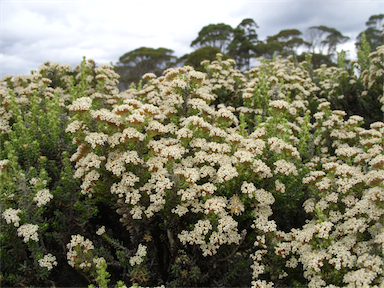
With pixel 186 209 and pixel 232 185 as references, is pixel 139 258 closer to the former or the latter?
pixel 186 209

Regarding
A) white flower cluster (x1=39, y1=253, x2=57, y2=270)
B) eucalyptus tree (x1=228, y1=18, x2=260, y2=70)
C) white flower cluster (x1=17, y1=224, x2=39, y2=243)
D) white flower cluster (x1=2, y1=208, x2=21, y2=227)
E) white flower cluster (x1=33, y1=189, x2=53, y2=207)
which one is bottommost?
white flower cluster (x1=39, y1=253, x2=57, y2=270)

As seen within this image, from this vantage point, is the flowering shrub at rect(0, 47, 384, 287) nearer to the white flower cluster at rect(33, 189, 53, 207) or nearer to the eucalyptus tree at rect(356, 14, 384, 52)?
the white flower cluster at rect(33, 189, 53, 207)

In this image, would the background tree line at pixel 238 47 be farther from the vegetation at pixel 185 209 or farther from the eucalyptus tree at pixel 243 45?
the vegetation at pixel 185 209

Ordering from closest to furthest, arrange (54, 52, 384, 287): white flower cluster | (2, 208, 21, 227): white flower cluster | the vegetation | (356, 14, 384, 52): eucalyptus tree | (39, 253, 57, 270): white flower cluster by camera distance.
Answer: (54, 52, 384, 287): white flower cluster
the vegetation
(2, 208, 21, 227): white flower cluster
(39, 253, 57, 270): white flower cluster
(356, 14, 384, 52): eucalyptus tree

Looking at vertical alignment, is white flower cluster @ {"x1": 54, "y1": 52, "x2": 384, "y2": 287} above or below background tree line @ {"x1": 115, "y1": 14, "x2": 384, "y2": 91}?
below

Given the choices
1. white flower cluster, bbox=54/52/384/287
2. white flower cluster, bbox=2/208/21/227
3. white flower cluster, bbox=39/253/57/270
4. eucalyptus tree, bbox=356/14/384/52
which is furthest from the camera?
eucalyptus tree, bbox=356/14/384/52

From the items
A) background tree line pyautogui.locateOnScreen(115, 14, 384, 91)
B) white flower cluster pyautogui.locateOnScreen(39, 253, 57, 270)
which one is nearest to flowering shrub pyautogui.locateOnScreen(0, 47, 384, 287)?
white flower cluster pyautogui.locateOnScreen(39, 253, 57, 270)

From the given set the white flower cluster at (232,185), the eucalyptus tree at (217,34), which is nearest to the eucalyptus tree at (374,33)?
the eucalyptus tree at (217,34)

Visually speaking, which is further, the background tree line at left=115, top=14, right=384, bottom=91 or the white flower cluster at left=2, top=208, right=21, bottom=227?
the background tree line at left=115, top=14, right=384, bottom=91

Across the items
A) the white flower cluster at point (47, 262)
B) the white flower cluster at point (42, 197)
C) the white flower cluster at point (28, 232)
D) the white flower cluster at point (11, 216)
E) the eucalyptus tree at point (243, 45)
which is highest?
the eucalyptus tree at point (243, 45)

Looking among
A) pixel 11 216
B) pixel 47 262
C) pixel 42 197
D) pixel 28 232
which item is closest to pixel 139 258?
pixel 47 262

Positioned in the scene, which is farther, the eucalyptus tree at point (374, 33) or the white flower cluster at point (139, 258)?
the eucalyptus tree at point (374, 33)

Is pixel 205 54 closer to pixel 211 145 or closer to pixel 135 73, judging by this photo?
pixel 135 73

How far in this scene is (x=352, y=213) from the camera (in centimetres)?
284
